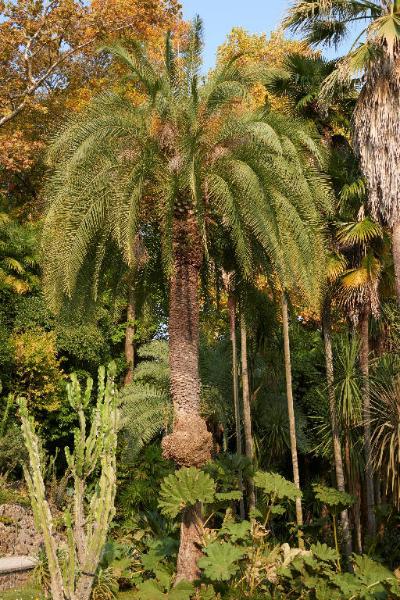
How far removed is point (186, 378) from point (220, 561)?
284cm

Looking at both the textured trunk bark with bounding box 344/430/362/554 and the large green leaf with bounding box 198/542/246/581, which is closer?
the large green leaf with bounding box 198/542/246/581

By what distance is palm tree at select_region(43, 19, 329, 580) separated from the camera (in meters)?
11.3

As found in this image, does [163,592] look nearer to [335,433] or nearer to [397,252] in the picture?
[335,433]

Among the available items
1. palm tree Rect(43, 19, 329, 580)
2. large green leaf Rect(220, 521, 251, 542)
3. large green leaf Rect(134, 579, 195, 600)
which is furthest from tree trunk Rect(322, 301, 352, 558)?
large green leaf Rect(134, 579, 195, 600)

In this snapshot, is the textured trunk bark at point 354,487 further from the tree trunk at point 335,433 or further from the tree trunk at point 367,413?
the tree trunk at point 367,413

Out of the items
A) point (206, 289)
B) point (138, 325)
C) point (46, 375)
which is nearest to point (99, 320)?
point (138, 325)

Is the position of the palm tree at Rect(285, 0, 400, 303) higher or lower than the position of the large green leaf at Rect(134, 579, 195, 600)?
higher

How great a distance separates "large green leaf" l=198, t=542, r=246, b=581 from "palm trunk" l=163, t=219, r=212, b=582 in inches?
28.1

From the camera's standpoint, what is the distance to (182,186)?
38.0 feet

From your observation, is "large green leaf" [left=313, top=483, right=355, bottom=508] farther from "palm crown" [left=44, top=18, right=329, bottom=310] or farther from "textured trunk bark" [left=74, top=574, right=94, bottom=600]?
"textured trunk bark" [left=74, top=574, right=94, bottom=600]

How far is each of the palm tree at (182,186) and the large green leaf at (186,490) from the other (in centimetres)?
57

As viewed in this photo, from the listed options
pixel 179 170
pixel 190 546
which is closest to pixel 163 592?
pixel 190 546

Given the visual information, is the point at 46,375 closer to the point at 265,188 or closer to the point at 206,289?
the point at 206,289

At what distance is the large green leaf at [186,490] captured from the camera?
10.7 meters
